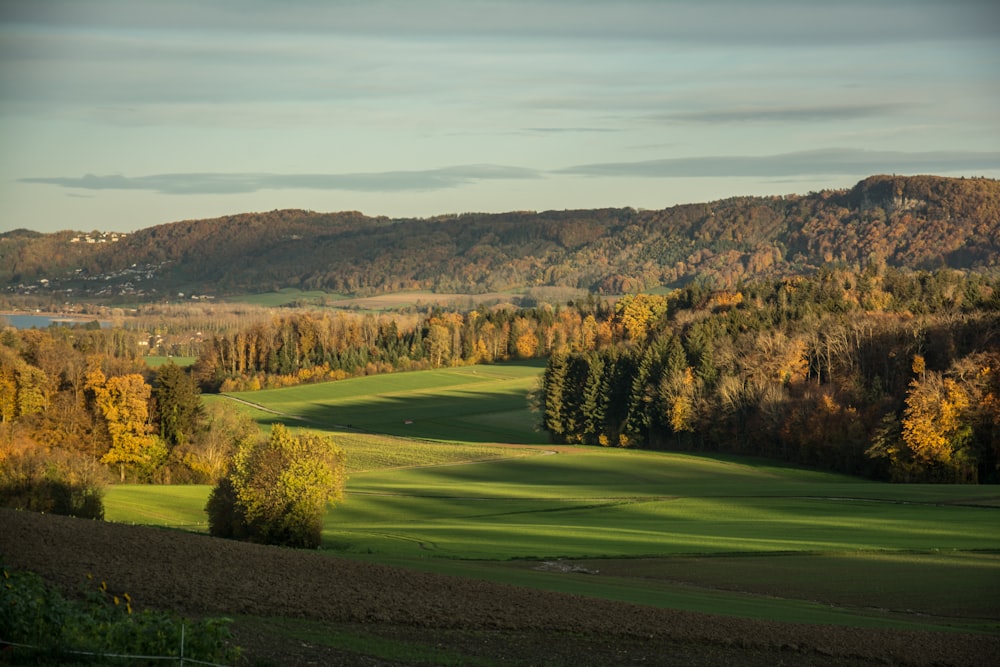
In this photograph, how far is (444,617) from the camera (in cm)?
2417

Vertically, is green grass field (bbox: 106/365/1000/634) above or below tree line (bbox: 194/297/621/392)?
below

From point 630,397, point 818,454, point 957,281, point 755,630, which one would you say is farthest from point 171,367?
point 957,281

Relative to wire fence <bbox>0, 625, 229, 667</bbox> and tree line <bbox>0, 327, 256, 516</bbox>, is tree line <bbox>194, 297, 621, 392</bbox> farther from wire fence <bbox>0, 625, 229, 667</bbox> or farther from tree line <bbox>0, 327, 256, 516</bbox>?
wire fence <bbox>0, 625, 229, 667</bbox>

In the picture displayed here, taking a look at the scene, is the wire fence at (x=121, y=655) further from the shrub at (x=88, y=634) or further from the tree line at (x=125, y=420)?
the tree line at (x=125, y=420)

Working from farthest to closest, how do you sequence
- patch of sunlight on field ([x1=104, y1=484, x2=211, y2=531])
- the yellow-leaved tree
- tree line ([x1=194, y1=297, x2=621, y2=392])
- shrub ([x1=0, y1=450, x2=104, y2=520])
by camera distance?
tree line ([x1=194, y1=297, x2=621, y2=392]), the yellow-leaved tree, patch of sunlight on field ([x1=104, y1=484, x2=211, y2=531]), shrub ([x1=0, y1=450, x2=104, y2=520])

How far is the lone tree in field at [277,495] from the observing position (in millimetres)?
39219

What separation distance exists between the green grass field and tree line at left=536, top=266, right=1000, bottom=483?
5724 millimetres

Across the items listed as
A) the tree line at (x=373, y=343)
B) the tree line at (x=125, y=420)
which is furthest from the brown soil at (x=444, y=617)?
the tree line at (x=373, y=343)

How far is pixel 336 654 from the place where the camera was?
774 inches

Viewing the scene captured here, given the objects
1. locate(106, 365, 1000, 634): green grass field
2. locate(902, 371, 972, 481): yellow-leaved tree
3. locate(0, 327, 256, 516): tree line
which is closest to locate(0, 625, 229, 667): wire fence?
locate(106, 365, 1000, 634): green grass field

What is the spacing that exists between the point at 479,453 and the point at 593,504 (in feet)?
93.6

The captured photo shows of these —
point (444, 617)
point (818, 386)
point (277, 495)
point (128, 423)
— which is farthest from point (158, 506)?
point (818, 386)

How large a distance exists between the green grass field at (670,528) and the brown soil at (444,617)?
304 centimetres

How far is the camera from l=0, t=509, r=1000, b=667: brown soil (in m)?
21.9
